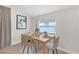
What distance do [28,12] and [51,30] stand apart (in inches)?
25.9

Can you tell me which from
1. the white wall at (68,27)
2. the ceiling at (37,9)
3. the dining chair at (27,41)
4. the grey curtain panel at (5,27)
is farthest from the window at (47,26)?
the grey curtain panel at (5,27)

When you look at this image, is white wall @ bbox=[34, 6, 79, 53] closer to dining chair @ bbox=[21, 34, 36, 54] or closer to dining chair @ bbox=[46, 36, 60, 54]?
dining chair @ bbox=[46, 36, 60, 54]

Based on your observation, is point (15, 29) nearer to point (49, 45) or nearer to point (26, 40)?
point (26, 40)

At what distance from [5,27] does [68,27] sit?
1451mm

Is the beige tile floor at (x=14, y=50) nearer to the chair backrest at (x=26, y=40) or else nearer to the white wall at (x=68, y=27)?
the chair backrest at (x=26, y=40)

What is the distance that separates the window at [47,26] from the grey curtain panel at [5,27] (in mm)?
718

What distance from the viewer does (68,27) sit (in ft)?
6.49

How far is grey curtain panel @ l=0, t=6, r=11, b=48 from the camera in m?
1.96

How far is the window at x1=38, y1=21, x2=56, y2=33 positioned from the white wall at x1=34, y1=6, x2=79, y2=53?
0.33 ft

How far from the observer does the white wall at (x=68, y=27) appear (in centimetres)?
193

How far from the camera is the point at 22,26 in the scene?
196 cm

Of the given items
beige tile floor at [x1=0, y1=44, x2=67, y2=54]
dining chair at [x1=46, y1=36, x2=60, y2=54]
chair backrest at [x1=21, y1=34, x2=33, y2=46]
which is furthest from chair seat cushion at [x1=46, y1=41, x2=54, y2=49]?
chair backrest at [x1=21, y1=34, x2=33, y2=46]
